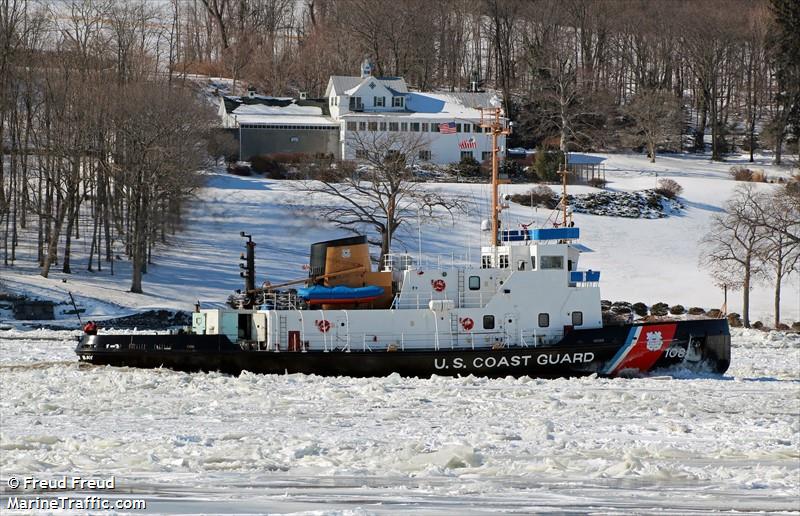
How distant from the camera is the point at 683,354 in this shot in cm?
2789

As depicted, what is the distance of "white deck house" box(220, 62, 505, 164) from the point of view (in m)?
67.5

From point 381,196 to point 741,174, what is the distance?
23816mm

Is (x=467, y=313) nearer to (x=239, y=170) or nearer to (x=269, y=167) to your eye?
(x=269, y=167)

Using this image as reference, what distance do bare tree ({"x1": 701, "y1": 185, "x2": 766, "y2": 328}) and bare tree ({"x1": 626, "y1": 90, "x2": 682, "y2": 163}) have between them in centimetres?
1916

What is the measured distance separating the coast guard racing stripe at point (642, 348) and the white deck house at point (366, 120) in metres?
36.7

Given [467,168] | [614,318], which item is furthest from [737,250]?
[467,168]

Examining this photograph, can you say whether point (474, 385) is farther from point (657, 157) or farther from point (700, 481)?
point (657, 157)

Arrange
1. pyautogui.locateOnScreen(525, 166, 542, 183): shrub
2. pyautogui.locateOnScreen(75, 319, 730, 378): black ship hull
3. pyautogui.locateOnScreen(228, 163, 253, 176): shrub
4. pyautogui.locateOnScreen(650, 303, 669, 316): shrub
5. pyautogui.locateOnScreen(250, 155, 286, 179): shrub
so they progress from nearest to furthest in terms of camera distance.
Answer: pyautogui.locateOnScreen(75, 319, 730, 378): black ship hull
pyautogui.locateOnScreen(650, 303, 669, 316): shrub
pyautogui.locateOnScreen(250, 155, 286, 179): shrub
pyautogui.locateOnScreen(228, 163, 253, 176): shrub
pyautogui.locateOnScreen(525, 166, 542, 183): shrub

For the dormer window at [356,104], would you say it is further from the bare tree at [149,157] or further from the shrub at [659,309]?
the shrub at [659,309]

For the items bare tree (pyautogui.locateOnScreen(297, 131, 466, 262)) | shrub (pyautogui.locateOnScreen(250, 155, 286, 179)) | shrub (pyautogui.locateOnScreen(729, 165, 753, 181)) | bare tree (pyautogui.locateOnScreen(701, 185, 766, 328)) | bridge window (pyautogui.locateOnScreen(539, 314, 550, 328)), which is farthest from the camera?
shrub (pyautogui.locateOnScreen(729, 165, 753, 181))

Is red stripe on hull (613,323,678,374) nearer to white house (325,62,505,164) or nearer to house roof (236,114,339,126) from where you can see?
white house (325,62,505,164)

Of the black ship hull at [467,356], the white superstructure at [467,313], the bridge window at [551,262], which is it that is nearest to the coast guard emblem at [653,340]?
the black ship hull at [467,356]

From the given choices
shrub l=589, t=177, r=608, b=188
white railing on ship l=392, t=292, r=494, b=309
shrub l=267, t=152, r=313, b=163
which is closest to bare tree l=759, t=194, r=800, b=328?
shrub l=589, t=177, r=608, b=188

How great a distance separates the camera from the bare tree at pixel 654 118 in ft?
243
